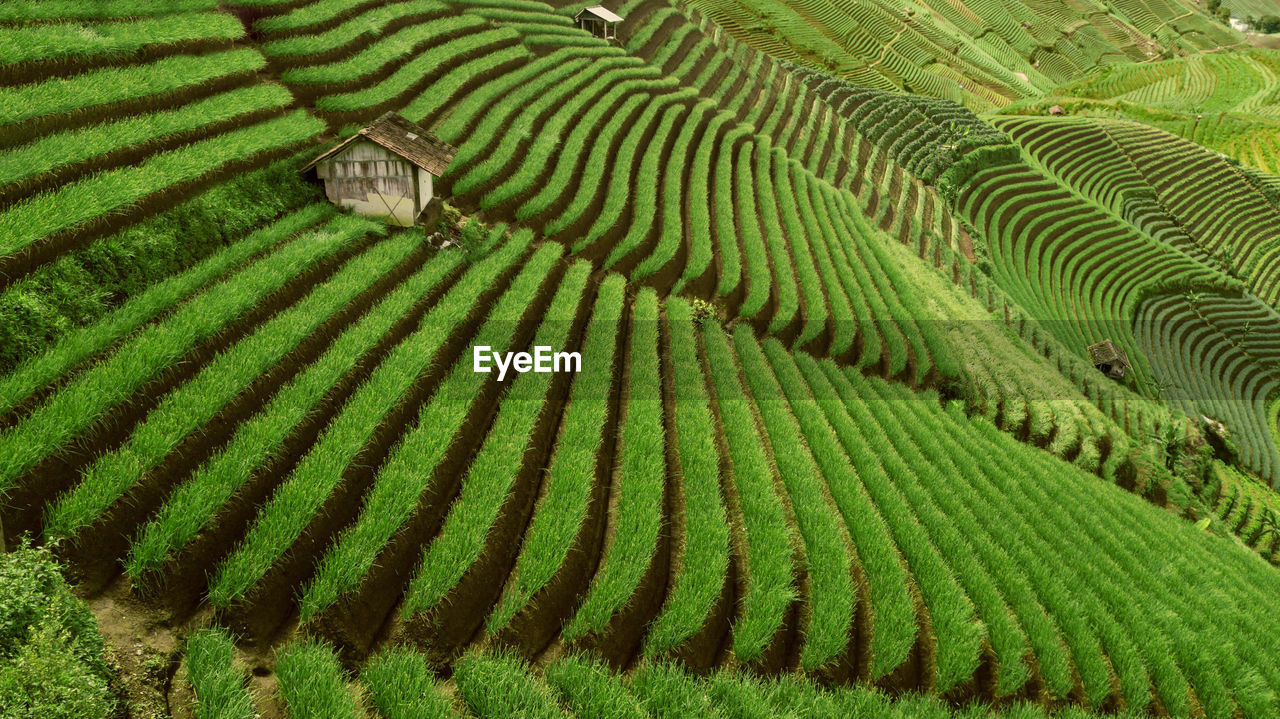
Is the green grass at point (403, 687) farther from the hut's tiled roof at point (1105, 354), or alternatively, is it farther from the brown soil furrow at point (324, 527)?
the hut's tiled roof at point (1105, 354)

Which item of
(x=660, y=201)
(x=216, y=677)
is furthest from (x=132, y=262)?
(x=660, y=201)

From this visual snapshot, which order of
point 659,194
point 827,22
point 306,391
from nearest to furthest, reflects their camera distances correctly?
point 306,391 → point 659,194 → point 827,22

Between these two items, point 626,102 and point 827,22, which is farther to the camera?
point 827,22

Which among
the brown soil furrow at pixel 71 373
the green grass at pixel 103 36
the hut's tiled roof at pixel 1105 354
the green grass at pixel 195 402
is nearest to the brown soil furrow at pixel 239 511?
the green grass at pixel 195 402

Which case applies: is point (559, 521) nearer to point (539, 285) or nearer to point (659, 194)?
point (539, 285)

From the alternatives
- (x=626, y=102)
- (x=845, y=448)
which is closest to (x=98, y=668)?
(x=845, y=448)

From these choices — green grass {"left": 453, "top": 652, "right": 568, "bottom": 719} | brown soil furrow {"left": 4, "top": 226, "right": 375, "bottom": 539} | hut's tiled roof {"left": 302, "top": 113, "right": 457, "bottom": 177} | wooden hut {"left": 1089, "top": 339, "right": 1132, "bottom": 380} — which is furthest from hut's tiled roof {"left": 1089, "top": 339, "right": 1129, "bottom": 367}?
brown soil furrow {"left": 4, "top": 226, "right": 375, "bottom": 539}
